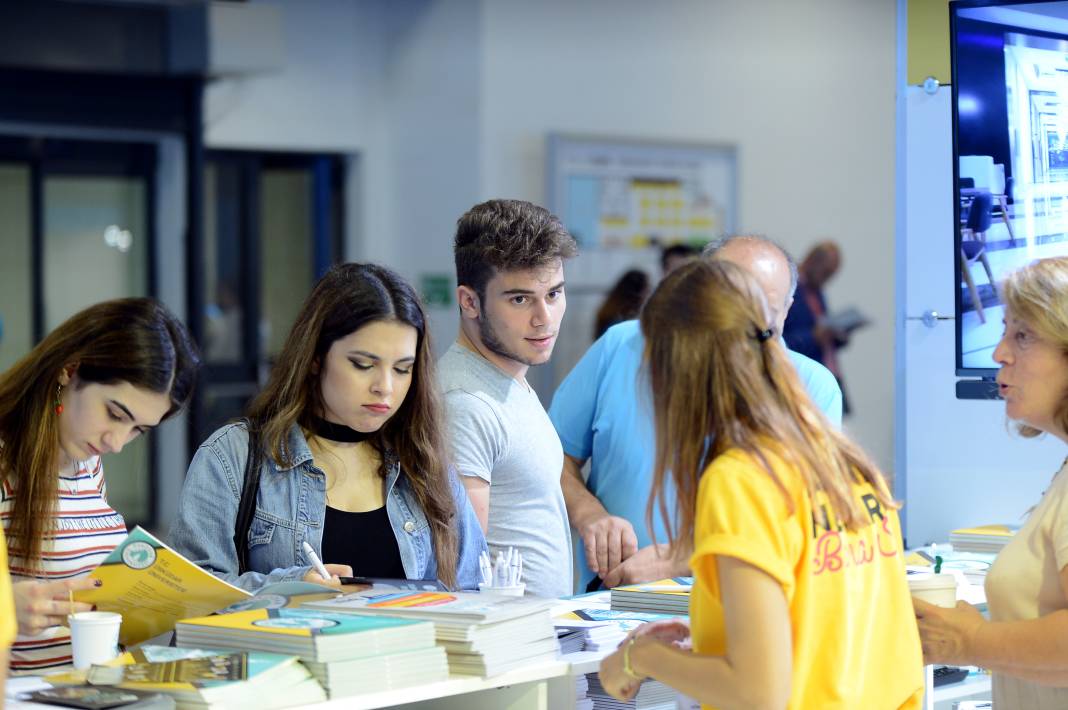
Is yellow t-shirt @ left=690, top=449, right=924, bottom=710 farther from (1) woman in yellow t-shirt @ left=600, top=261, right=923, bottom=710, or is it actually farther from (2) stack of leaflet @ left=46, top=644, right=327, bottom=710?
(2) stack of leaflet @ left=46, top=644, right=327, bottom=710

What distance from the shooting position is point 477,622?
2.11m

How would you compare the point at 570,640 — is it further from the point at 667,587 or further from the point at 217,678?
the point at 217,678

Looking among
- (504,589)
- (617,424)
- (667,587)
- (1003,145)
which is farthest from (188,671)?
(1003,145)

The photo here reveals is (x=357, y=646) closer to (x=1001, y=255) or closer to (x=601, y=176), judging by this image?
(x=1001, y=255)

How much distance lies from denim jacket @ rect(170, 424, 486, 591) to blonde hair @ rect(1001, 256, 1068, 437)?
1.12 metres

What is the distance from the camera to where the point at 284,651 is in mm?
2023

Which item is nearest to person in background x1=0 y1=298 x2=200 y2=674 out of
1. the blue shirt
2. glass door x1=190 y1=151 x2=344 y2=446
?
the blue shirt

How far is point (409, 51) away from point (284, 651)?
6202 millimetres

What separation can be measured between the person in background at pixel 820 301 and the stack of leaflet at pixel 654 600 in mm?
4395

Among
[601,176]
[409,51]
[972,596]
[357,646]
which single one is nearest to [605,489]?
[972,596]

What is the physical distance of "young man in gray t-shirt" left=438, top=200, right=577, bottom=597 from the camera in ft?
9.12

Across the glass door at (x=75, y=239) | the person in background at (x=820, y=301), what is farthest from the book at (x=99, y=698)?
the glass door at (x=75, y=239)

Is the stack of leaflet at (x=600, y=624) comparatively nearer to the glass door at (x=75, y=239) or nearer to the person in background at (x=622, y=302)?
the person in background at (x=622, y=302)

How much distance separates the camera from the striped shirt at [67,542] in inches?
90.0
